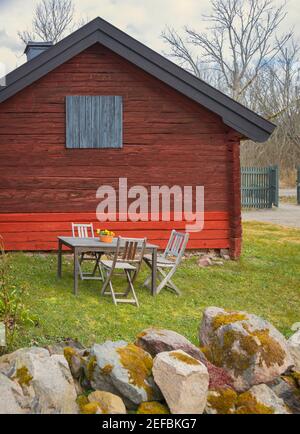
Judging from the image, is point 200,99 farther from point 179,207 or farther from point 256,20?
point 256,20

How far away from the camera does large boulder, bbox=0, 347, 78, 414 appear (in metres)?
3.88

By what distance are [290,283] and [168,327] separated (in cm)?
376

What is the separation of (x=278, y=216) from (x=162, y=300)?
1533 cm

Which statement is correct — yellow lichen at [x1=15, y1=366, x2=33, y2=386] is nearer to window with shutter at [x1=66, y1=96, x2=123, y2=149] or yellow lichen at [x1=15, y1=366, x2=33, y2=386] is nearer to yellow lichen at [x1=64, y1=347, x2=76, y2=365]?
yellow lichen at [x1=64, y1=347, x2=76, y2=365]

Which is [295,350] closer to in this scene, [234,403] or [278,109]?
[234,403]

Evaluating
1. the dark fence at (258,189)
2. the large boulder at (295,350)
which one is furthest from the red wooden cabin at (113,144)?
the dark fence at (258,189)

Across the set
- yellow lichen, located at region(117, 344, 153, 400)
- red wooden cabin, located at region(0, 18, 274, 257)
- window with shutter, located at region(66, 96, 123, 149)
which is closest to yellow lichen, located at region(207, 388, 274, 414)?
yellow lichen, located at region(117, 344, 153, 400)

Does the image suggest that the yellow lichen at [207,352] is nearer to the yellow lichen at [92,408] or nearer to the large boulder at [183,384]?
the large boulder at [183,384]

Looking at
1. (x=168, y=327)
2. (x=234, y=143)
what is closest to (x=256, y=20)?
(x=234, y=143)

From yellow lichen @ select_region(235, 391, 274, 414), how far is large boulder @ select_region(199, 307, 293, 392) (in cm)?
23

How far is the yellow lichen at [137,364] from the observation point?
4.18m

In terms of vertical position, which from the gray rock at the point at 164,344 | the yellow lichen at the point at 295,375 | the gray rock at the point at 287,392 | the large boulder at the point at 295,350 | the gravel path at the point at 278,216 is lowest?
the gray rock at the point at 287,392

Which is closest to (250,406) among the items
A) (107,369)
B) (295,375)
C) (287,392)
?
(287,392)

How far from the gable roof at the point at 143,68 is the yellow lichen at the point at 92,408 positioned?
833 centimetres
